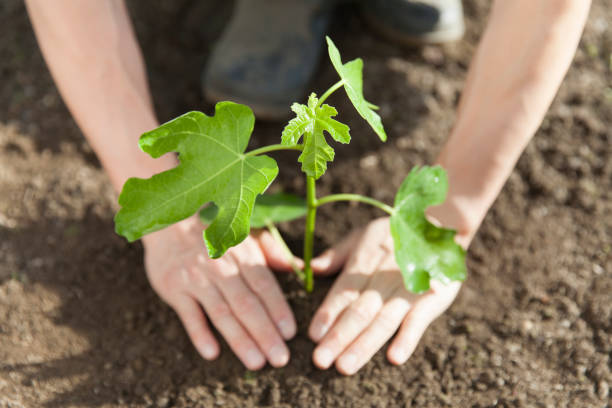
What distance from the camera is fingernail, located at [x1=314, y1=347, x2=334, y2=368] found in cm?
170

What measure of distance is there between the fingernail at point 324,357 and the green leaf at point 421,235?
0.34 m

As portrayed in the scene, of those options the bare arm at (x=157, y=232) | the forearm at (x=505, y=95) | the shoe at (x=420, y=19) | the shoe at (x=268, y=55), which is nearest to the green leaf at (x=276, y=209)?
the bare arm at (x=157, y=232)

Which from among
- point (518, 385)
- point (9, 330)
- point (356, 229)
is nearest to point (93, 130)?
point (9, 330)

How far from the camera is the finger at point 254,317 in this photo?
174 cm

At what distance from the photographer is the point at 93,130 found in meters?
1.87

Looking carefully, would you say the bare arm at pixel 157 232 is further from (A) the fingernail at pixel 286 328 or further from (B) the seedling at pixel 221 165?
(B) the seedling at pixel 221 165

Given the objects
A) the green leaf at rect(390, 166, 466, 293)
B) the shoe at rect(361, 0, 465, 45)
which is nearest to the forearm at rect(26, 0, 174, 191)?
the green leaf at rect(390, 166, 466, 293)

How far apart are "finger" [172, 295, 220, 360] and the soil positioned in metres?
0.05

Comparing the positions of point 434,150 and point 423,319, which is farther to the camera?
point 434,150

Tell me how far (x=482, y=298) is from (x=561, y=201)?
0.57 m

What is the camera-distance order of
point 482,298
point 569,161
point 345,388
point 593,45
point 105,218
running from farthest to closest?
point 593,45
point 569,161
point 105,218
point 482,298
point 345,388

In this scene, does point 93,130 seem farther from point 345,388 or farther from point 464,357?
point 464,357

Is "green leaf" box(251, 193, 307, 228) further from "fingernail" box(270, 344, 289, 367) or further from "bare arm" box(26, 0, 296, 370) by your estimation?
"fingernail" box(270, 344, 289, 367)

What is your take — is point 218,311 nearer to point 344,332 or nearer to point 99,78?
point 344,332
